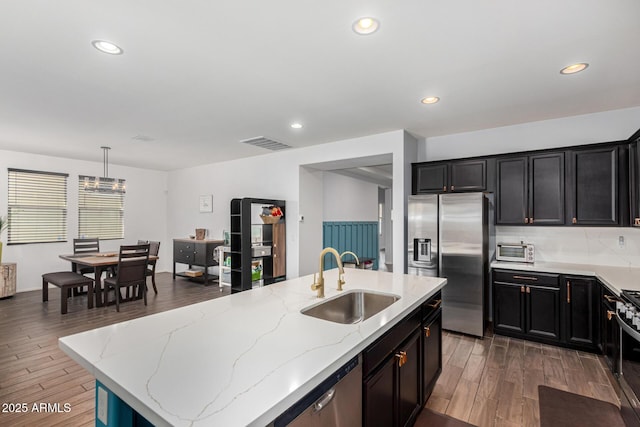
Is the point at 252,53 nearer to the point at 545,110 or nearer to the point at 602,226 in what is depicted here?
the point at 545,110

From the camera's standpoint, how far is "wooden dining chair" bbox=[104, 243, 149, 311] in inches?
180

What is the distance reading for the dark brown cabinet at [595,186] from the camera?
3.22 meters

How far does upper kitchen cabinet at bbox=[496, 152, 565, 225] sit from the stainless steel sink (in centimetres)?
247

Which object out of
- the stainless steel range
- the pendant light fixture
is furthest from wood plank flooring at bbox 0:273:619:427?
the pendant light fixture

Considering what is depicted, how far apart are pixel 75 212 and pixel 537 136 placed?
8.20m

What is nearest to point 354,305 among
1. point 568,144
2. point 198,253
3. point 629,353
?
point 629,353

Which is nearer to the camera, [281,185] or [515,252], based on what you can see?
[515,252]

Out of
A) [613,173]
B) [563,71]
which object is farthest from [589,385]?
[563,71]

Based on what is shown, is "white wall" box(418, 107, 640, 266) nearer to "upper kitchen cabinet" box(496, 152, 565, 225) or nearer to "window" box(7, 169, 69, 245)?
"upper kitchen cabinet" box(496, 152, 565, 225)

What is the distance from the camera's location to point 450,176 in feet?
13.7

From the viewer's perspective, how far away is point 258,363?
1123mm

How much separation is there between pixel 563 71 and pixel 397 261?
8.81 feet

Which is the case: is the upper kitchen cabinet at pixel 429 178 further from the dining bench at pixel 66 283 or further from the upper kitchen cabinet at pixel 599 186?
the dining bench at pixel 66 283

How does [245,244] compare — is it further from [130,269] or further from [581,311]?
[581,311]
